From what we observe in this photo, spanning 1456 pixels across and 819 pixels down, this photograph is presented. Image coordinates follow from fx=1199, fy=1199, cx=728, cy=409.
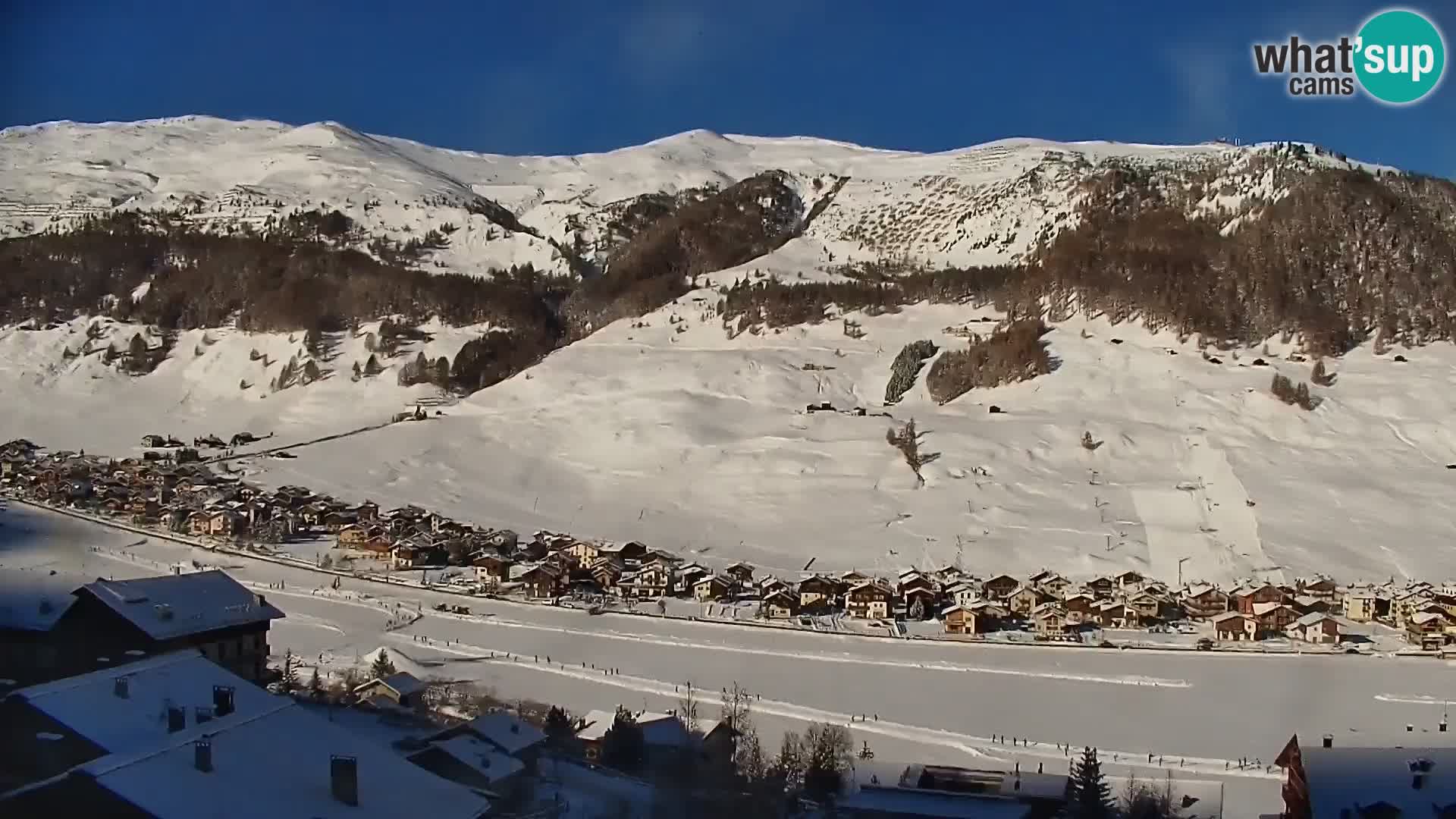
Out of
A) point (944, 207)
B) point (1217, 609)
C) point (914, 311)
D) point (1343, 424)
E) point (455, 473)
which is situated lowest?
point (1217, 609)

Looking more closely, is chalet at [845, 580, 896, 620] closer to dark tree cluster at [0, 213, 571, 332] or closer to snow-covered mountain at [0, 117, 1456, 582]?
snow-covered mountain at [0, 117, 1456, 582]

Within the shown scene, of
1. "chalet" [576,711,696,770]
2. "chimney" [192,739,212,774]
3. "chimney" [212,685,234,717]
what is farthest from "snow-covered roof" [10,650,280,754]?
"chalet" [576,711,696,770]

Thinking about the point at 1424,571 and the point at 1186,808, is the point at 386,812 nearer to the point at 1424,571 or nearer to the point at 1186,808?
the point at 1186,808

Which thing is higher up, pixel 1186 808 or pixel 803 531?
pixel 803 531

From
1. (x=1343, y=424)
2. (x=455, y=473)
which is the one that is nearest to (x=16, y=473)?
(x=455, y=473)

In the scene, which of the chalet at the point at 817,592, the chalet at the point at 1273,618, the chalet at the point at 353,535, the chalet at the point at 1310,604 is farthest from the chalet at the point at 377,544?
the chalet at the point at 1310,604

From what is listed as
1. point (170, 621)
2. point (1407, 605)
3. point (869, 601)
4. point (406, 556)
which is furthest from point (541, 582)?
point (1407, 605)
